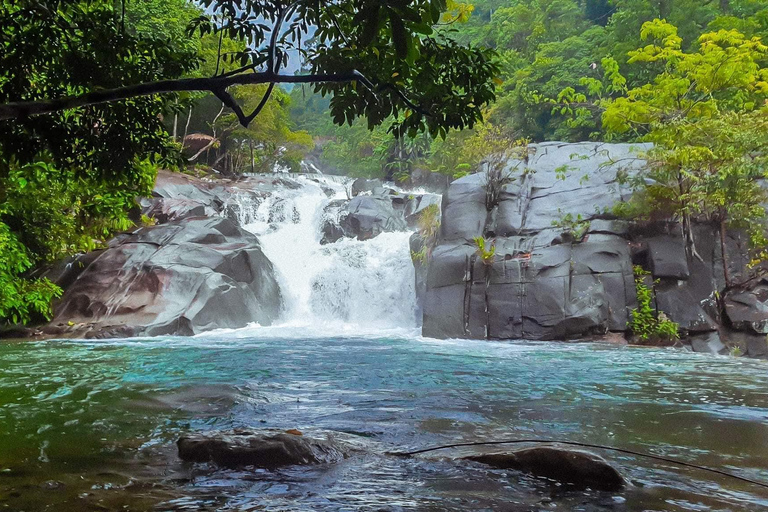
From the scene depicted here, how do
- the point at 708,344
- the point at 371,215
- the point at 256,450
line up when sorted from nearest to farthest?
the point at 256,450
the point at 708,344
the point at 371,215

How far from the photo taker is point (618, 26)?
27828 mm

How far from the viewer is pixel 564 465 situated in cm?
400

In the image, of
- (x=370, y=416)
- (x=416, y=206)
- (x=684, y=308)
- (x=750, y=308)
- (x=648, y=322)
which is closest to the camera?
(x=370, y=416)

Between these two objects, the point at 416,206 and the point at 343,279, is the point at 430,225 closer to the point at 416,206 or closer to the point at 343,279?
the point at 343,279

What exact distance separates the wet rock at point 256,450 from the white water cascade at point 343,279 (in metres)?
12.7

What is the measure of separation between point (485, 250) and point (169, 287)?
339 inches

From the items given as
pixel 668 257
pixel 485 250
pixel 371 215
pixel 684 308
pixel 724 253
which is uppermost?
pixel 371 215

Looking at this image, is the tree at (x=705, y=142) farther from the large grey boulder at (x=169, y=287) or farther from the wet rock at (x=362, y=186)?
the wet rock at (x=362, y=186)

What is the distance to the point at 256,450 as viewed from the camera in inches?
169

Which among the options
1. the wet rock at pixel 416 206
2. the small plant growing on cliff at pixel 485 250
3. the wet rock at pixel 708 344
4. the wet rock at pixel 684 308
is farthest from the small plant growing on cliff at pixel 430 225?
the wet rock at pixel 708 344

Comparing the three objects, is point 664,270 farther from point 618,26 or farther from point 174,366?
point 618,26

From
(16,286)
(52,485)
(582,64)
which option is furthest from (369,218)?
(52,485)

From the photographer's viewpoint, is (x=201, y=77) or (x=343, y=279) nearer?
(x=201, y=77)

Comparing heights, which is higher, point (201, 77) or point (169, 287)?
point (201, 77)
